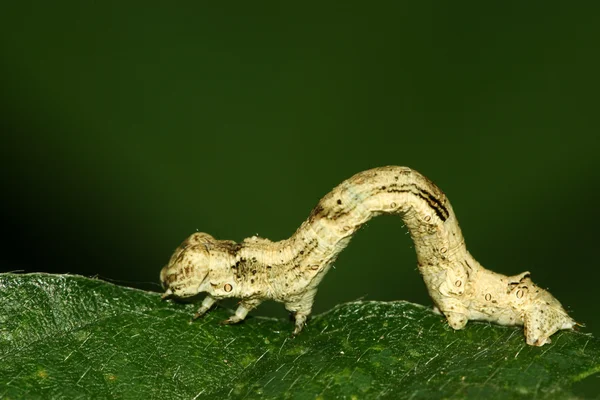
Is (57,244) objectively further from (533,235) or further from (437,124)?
(533,235)

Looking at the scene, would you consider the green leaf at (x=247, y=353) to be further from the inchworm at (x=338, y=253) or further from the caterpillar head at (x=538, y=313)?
the inchworm at (x=338, y=253)

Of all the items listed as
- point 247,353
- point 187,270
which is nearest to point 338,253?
point 247,353

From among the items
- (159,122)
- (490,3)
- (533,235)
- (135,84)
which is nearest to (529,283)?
(533,235)

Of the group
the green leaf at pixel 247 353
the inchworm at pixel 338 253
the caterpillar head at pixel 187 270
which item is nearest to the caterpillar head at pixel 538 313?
the inchworm at pixel 338 253

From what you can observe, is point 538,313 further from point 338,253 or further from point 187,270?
point 187,270

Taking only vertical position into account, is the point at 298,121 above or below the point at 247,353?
above

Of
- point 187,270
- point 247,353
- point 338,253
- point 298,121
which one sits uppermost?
point 298,121

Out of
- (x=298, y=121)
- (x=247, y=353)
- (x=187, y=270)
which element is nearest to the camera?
(x=247, y=353)
